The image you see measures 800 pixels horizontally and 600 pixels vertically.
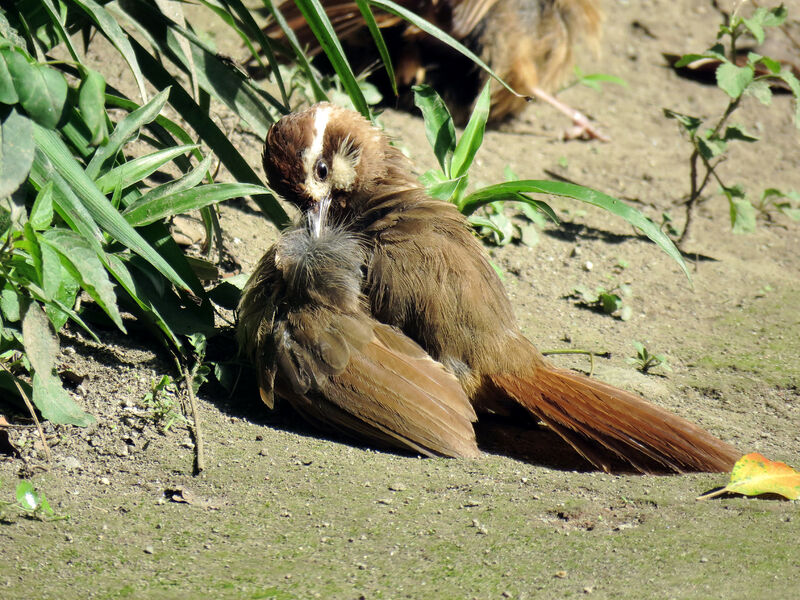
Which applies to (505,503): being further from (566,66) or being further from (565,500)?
(566,66)

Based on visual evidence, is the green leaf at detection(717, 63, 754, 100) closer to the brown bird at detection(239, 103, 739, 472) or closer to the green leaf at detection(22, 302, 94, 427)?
the brown bird at detection(239, 103, 739, 472)

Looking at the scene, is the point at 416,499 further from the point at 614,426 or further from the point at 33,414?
the point at 33,414

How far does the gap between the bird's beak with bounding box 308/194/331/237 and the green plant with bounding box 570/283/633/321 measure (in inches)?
59.1

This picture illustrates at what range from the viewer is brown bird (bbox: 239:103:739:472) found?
3.28 m

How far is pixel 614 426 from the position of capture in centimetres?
327

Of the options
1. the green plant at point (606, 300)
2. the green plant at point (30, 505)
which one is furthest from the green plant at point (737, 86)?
the green plant at point (30, 505)

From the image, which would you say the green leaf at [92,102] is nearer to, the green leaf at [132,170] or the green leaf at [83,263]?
the green leaf at [83,263]

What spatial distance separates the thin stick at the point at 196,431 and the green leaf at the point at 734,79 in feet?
9.93

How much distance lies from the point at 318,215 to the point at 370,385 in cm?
87

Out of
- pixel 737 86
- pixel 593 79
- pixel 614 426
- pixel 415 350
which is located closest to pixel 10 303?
pixel 415 350

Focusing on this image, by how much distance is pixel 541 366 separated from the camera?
3.56 m

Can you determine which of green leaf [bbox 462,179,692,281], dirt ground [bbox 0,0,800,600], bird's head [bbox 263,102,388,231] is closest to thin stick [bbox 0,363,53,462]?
dirt ground [bbox 0,0,800,600]

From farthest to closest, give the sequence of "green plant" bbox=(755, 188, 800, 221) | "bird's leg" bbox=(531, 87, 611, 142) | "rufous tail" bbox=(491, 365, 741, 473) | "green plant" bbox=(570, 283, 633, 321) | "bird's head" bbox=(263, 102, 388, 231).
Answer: "bird's leg" bbox=(531, 87, 611, 142), "green plant" bbox=(755, 188, 800, 221), "green plant" bbox=(570, 283, 633, 321), "bird's head" bbox=(263, 102, 388, 231), "rufous tail" bbox=(491, 365, 741, 473)

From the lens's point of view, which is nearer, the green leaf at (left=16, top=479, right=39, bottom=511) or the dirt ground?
the dirt ground
